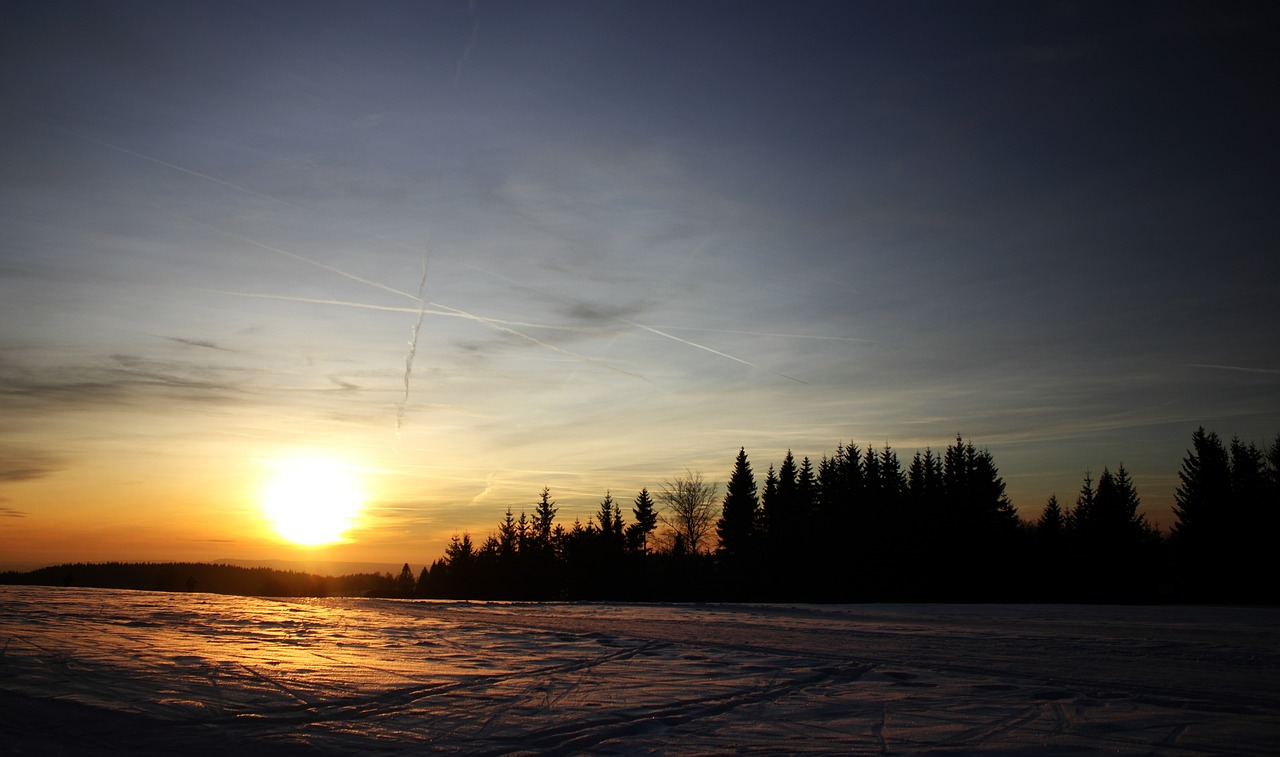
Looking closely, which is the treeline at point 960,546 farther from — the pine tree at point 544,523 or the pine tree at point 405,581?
the pine tree at point 405,581

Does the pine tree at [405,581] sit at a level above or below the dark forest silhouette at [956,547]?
below

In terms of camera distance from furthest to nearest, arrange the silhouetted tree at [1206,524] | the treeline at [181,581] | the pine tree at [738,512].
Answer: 1. the pine tree at [738,512]
2. the silhouetted tree at [1206,524]
3. the treeline at [181,581]

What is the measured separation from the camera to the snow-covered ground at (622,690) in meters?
4.28

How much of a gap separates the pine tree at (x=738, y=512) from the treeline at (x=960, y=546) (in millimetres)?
3389

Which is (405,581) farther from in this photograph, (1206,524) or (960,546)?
(1206,524)

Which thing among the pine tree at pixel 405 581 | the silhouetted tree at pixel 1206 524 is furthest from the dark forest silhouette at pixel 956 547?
the pine tree at pixel 405 581

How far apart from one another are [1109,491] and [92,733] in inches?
2492

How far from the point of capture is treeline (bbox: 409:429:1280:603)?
1992 inches

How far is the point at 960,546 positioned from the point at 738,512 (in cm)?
2136

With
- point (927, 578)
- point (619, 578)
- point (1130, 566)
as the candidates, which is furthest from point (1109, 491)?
point (619, 578)

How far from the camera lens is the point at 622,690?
600 cm

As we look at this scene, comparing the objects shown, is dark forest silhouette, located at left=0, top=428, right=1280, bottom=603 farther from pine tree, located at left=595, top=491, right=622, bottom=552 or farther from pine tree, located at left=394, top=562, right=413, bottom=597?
pine tree, located at left=394, top=562, right=413, bottom=597

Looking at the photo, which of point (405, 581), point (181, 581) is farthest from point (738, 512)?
point (405, 581)

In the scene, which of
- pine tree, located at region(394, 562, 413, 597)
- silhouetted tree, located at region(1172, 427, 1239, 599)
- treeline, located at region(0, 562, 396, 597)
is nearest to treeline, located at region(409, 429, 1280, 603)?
silhouetted tree, located at region(1172, 427, 1239, 599)
